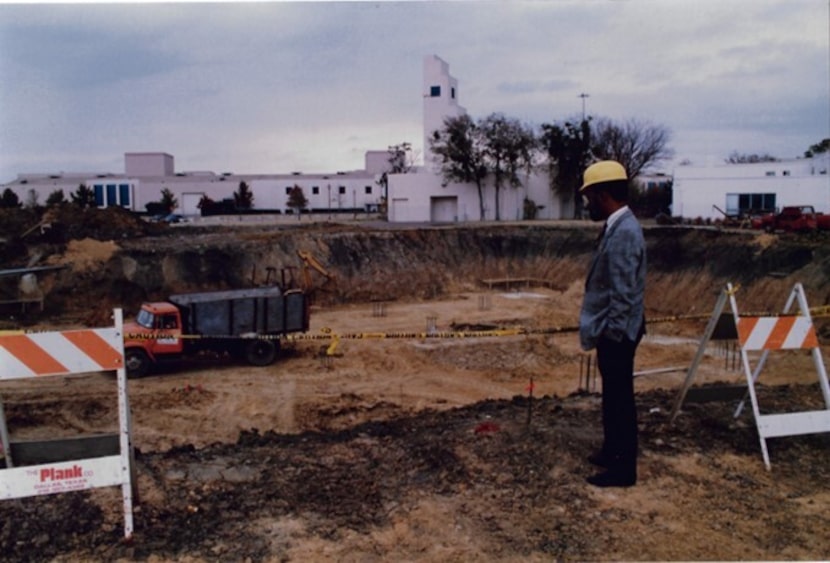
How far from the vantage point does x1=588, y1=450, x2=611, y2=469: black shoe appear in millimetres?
5234

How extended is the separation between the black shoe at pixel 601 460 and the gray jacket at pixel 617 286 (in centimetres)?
91

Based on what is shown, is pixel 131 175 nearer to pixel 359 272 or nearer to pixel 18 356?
pixel 359 272

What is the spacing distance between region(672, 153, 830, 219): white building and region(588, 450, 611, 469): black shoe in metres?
33.1

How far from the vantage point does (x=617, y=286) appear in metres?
4.79

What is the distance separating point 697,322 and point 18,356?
21413 mm

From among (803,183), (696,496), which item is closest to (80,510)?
(696,496)

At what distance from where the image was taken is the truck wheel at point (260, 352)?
16.7 m

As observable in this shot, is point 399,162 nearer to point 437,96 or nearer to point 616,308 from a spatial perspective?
point 437,96

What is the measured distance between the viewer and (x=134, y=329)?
604 inches

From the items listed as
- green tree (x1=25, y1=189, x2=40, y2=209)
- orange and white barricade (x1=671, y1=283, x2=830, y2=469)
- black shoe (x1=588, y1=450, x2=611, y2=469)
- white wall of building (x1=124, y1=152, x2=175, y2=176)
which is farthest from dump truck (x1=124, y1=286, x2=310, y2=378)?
white wall of building (x1=124, y1=152, x2=175, y2=176)

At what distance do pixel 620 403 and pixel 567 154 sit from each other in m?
42.2

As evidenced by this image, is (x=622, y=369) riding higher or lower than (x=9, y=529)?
higher

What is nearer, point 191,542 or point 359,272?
point 191,542

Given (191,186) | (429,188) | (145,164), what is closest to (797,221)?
(429,188)
